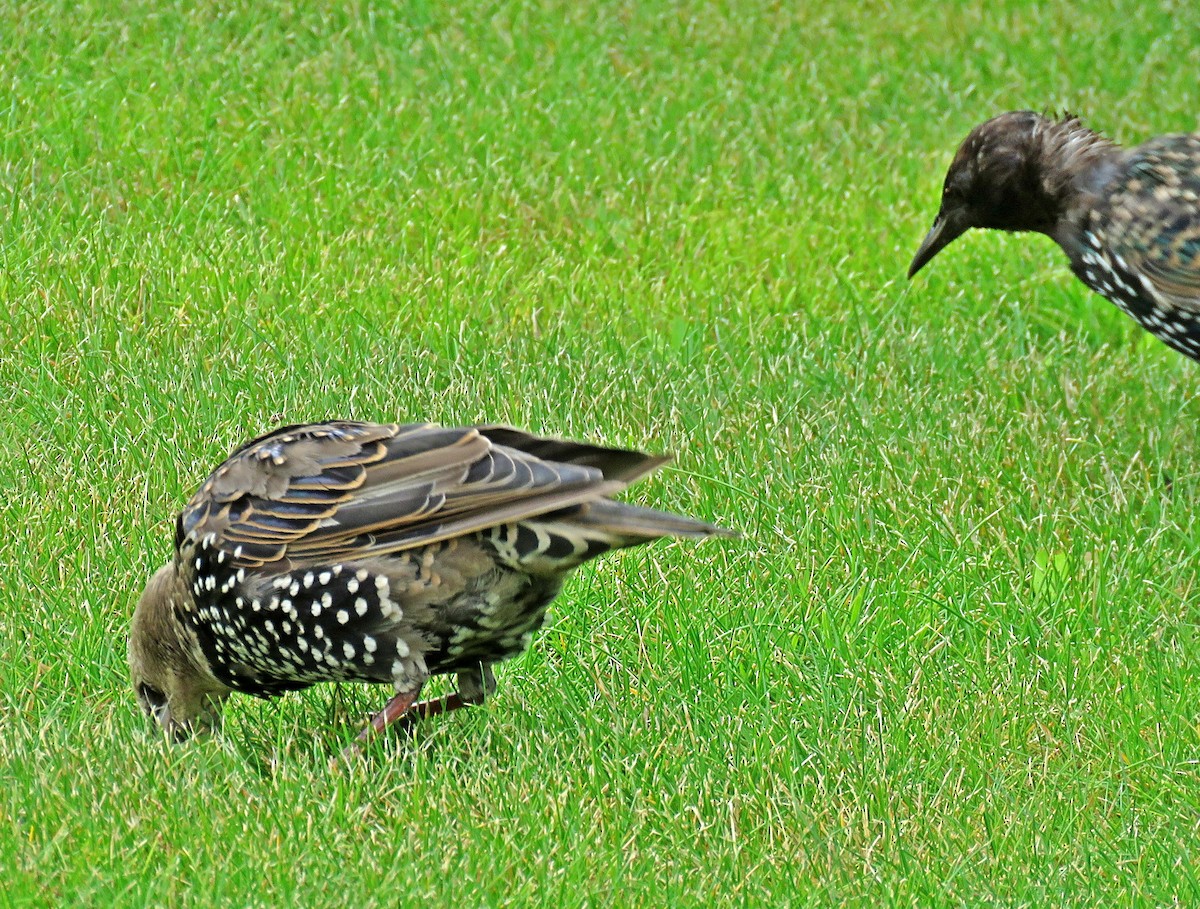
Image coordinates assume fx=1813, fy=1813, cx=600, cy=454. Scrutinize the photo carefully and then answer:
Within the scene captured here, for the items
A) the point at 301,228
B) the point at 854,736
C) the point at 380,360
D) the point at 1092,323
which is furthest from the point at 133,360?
the point at 1092,323

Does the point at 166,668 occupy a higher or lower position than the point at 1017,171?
lower

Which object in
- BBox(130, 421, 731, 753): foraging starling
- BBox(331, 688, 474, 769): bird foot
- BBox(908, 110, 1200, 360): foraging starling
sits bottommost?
BBox(331, 688, 474, 769): bird foot

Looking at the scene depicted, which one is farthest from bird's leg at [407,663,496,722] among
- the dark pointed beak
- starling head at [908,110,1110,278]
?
starling head at [908,110,1110,278]

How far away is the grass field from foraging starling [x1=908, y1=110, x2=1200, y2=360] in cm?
67

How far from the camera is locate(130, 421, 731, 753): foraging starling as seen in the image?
15.9ft

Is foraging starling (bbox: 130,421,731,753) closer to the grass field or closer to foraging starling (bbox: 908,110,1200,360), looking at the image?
the grass field

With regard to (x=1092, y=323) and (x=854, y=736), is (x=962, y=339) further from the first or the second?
(x=854, y=736)

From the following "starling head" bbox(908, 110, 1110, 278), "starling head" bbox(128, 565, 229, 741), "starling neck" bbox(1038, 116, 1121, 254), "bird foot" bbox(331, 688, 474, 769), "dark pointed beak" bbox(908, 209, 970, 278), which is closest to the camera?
"bird foot" bbox(331, 688, 474, 769)

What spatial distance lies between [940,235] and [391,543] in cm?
366

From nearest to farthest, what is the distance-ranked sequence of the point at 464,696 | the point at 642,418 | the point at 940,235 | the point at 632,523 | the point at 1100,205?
the point at 632,523, the point at 464,696, the point at 1100,205, the point at 642,418, the point at 940,235

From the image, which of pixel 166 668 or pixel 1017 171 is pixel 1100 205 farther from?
pixel 166 668

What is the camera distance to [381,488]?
4.98m

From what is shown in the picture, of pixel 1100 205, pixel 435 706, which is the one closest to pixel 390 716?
pixel 435 706

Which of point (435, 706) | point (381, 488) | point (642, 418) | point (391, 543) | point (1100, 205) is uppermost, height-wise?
point (1100, 205)
